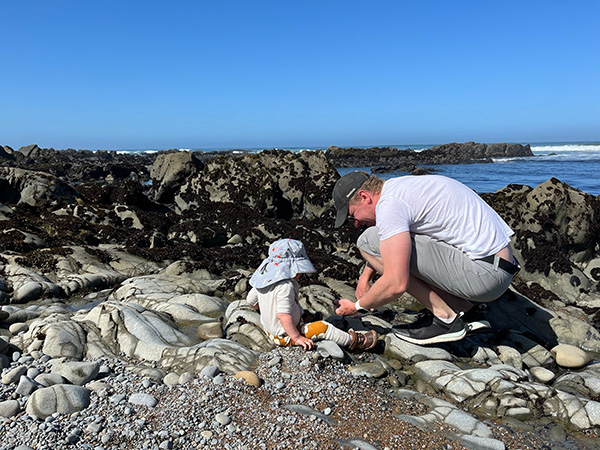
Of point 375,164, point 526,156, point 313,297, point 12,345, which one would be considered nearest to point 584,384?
point 313,297

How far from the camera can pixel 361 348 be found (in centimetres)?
540

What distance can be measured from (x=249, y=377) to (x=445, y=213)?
2586 mm

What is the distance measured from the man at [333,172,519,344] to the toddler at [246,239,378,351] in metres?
0.51

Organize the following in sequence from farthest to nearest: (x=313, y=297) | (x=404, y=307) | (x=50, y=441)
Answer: (x=404, y=307)
(x=313, y=297)
(x=50, y=441)

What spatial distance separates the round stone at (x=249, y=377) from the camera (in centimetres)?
437

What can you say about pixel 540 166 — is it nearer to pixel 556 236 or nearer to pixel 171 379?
pixel 556 236

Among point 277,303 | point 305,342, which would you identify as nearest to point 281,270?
point 277,303

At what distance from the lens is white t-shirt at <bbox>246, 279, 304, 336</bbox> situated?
5008 mm

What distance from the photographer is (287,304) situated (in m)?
5.00

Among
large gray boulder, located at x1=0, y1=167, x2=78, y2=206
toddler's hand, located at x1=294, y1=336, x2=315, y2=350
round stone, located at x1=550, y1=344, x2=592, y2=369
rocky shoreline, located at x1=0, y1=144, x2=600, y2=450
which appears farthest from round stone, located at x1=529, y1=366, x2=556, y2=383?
large gray boulder, located at x1=0, y1=167, x2=78, y2=206

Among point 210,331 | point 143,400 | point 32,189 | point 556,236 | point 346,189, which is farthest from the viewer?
point 32,189

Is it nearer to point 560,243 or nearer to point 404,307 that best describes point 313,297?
A: point 404,307

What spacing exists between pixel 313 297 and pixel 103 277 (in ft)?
15.1

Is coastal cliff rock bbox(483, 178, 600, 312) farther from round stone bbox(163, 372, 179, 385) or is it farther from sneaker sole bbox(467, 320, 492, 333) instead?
round stone bbox(163, 372, 179, 385)
